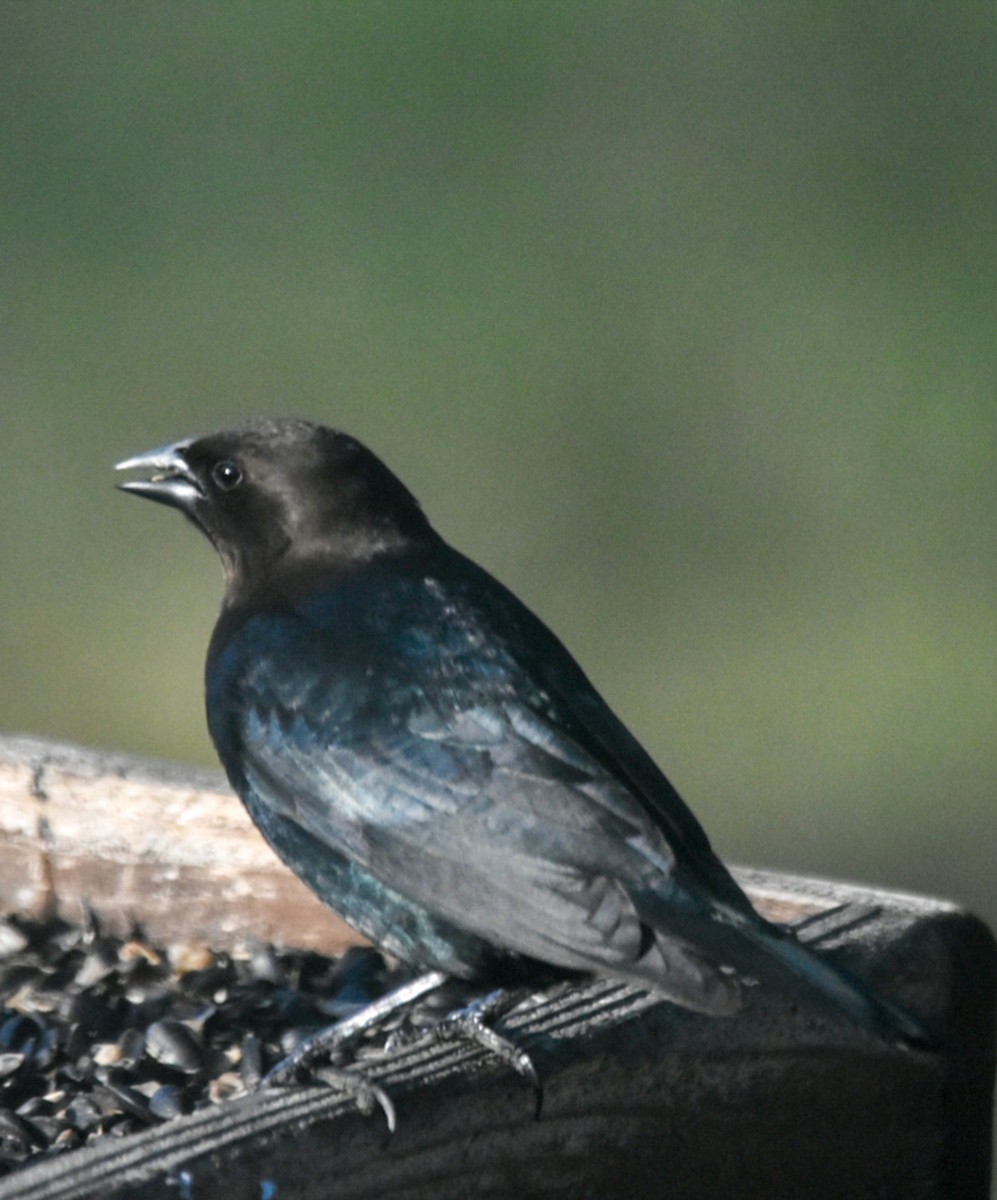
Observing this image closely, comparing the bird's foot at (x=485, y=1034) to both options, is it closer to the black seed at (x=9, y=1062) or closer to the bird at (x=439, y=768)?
the bird at (x=439, y=768)

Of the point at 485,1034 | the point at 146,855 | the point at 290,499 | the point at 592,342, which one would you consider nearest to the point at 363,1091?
the point at 485,1034

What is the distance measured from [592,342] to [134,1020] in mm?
5558

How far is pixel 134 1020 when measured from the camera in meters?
3.64

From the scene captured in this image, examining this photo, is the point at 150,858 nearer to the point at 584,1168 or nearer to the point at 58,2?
the point at 584,1168

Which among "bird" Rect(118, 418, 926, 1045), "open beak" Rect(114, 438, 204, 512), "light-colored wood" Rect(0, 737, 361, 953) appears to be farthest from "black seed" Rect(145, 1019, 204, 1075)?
"open beak" Rect(114, 438, 204, 512)

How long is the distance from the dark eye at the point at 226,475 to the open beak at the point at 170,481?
0.12 feet

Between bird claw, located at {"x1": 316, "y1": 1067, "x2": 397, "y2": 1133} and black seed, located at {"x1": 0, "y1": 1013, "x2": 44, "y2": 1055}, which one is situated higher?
bird claw, located at {"x1": 316, "y1": 1067, "x2": 397, "y2": 1133}

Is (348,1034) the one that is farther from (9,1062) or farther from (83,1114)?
(9,1062)

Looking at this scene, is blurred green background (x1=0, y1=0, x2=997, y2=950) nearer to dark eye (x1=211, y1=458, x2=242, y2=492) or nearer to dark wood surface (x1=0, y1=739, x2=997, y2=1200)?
dark wood surface (x1=0, y1=739, x2=997, y2=1200)

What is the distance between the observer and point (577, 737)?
3178 mm

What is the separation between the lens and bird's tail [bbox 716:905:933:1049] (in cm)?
281

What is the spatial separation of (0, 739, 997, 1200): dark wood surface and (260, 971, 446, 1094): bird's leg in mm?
90

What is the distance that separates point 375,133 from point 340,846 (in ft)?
22.0

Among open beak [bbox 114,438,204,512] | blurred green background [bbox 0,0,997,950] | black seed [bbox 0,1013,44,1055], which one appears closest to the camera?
black seed [bbox 0,1013,44,1055]
